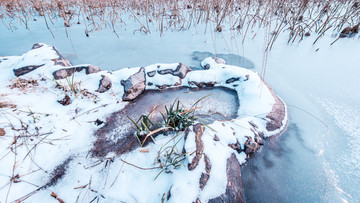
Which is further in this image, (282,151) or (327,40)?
(327,40)

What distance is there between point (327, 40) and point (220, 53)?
2220 millimetres

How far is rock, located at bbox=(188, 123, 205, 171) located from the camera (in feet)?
3.36

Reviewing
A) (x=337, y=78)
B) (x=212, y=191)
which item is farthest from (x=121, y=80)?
(x=337, y=78)

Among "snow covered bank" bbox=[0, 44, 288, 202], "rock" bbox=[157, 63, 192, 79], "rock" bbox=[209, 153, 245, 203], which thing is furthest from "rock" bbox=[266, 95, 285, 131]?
"rock" bbox=[157, 63, 192, 79]

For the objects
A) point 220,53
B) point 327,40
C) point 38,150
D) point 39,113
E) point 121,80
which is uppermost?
point 327,40

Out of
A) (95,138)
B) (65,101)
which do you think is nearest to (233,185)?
(95,138)

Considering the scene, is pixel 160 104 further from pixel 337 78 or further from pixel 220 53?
pixel 337 78

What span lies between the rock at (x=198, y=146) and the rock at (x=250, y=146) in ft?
1.26

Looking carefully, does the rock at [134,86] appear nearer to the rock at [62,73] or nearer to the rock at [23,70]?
the rock at [62,73]

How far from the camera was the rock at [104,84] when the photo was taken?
1741 mm

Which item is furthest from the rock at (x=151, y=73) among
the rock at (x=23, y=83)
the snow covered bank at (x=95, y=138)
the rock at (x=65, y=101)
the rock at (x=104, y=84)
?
the rock at (x=23, y=83)

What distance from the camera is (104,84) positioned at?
1.77m

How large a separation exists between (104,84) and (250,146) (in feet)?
5.36

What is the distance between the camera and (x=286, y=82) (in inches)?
82.4
